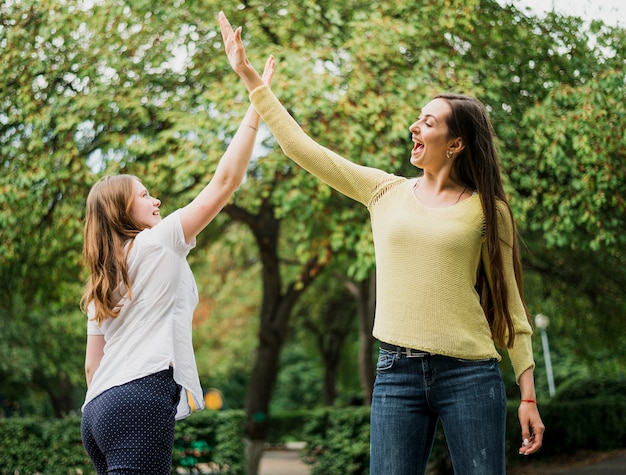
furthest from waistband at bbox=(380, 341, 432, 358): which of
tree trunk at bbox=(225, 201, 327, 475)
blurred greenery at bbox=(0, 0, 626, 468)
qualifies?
tree trunk at bbox=(225, 201, 327, 475)

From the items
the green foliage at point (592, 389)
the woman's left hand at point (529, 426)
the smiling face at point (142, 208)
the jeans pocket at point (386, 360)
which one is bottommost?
the green foliage at point (592, 389)

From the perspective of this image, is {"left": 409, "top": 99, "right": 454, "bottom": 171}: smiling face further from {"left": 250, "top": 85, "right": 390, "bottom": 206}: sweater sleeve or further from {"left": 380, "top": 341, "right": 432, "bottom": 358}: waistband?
{"left": 380, "top": 341, "right": 432, "bottom": 358}: waistband

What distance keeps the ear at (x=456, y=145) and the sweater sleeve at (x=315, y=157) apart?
26cm

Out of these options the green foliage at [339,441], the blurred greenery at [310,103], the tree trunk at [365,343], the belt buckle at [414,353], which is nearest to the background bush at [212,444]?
the green foliage at [339,441]

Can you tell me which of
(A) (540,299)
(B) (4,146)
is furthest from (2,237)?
(A) (540,299)

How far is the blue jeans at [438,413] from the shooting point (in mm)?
2404

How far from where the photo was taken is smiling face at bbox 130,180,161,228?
2664 mm

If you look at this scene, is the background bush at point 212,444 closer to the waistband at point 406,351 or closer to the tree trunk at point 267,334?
the tree trunk at point 267,334

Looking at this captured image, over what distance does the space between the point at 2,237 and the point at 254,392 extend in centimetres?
593

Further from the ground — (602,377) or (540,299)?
(540,299)

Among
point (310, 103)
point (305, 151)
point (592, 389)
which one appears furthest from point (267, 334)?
point (305, 151)

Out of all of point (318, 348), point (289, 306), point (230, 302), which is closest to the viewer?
point (289, 306)

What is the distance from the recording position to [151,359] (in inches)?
96.6

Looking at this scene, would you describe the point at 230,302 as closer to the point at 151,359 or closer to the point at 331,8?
the point at 331,8
